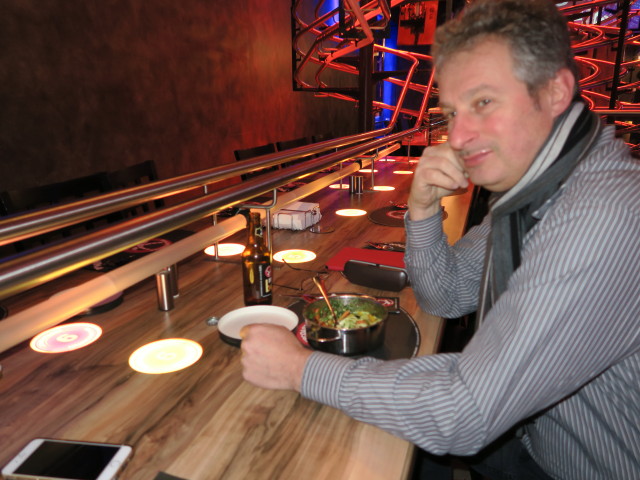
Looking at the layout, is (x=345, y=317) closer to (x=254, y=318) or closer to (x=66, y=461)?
(x=254, y=318)

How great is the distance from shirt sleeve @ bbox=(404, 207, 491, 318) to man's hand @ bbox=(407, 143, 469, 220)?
0.04 meters

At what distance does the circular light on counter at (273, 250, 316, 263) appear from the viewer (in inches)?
73.4

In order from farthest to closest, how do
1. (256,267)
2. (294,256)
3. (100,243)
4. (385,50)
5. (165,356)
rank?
(385,50) → (294,256) → (256,267) → (165,356) → (100,243)

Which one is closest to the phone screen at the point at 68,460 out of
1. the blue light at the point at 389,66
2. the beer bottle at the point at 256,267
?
the beer bottle at the point at 256,267

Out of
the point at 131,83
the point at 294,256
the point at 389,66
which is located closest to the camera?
the point at 294,256

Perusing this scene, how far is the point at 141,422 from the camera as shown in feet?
3.04

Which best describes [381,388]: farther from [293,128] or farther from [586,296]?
[293,128]

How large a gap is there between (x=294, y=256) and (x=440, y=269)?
2.24 feet

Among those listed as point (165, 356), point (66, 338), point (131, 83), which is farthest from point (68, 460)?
point (131, 83)

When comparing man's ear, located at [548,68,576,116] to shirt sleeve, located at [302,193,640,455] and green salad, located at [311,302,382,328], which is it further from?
green salad, located at [311,302,382,328]

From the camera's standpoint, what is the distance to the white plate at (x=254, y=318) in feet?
4.10

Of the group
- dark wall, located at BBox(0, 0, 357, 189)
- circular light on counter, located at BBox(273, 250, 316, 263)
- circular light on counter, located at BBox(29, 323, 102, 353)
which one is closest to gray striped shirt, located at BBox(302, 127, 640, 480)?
circular light on counter, located at BBox(29, 323, 102, 353)

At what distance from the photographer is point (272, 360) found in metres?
1.02

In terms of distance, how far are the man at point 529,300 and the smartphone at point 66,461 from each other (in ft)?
1.07
